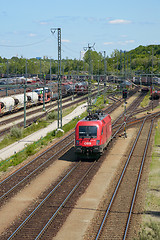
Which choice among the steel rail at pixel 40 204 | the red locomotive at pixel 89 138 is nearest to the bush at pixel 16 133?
the red locomotive at pixel 89 138

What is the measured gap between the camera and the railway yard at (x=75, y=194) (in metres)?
14.4

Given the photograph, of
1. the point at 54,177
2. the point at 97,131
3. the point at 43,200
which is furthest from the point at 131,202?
the point at 97,131

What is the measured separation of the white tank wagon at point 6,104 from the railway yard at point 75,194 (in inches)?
867

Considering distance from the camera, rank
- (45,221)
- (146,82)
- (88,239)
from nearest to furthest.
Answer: (88,239), (45,221), (146,82)

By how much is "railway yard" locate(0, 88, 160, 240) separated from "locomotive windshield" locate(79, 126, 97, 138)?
2084 mm

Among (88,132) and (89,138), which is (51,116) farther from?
(89,138)

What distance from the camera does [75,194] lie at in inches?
731

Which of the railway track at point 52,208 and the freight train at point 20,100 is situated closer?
the railway track at point 52,208

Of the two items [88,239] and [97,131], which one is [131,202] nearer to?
[88,239]

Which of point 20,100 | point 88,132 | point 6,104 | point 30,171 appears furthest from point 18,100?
point 30,171

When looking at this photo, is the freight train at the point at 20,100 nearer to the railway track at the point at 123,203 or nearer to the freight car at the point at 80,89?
the freight car at the point at 80,89

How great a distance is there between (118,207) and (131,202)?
0.92 meters

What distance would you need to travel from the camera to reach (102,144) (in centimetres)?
2514

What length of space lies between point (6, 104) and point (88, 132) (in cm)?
3016
